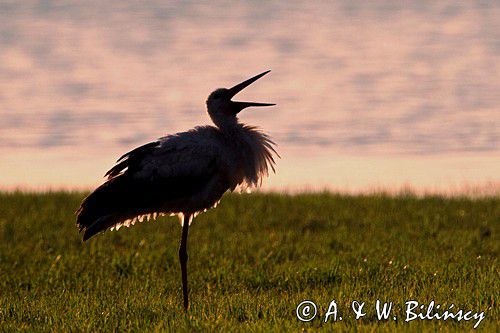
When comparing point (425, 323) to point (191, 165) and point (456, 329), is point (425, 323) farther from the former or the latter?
point (191, 165)

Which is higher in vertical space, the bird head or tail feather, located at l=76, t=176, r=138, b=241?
the bird head

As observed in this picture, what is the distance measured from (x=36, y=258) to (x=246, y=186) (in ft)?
13.5

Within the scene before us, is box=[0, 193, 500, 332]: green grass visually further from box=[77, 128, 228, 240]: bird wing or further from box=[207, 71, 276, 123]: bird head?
box=[207, 71, 276, 123]: bird head

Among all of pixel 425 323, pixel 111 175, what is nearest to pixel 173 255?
pixel 111 175

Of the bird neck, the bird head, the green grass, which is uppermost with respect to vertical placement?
the bird head

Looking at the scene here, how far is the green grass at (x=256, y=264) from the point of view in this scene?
10.3 metres

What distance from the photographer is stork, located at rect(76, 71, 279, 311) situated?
11.2 metres

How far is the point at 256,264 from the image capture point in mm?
13625

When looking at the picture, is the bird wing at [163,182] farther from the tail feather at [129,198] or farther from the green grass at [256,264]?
the green grass at [256,264]

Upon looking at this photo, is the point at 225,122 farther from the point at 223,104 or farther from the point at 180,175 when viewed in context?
the point at 180,175

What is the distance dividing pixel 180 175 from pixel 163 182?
0.20 m

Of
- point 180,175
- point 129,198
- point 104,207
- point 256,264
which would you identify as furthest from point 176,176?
point 256,264

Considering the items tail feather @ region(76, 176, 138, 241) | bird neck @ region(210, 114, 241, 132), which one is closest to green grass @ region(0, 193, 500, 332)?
tail feather @ region(76, 176, 138, 241)

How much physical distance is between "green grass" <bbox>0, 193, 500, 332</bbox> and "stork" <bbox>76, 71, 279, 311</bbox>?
953 mm
